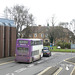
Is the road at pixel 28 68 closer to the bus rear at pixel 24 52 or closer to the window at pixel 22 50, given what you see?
the bus rear at pixel 24 52

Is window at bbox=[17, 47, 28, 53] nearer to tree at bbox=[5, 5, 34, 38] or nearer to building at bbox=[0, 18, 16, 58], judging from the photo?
building at bbox=[0, 18, 16, 58]

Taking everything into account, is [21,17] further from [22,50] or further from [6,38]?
[22,50]

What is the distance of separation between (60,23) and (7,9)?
31924mm

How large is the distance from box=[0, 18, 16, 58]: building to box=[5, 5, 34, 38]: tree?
1990cm

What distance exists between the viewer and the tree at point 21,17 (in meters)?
53.3

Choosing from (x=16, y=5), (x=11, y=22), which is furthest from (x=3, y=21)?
(x=16, y=5)

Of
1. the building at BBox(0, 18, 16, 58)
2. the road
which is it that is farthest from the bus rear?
the building at BBox(0, 18, 16, 58)

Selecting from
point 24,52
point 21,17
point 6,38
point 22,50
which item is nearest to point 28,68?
point 24,52

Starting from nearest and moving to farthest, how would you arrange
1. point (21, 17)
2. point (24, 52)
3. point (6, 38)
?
point (24, 52), point (6, 38), point (21, 17)

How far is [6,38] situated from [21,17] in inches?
902

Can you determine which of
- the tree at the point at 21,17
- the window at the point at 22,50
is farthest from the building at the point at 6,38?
the tree at the point at 21,17

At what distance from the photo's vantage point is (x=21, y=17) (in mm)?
53406

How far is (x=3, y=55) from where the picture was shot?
30.3 meters

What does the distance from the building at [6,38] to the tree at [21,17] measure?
65.3 ft
